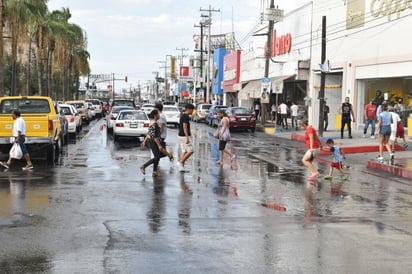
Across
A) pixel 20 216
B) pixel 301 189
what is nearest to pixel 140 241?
pixel 20 216

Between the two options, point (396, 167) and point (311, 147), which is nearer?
point (311, 147)

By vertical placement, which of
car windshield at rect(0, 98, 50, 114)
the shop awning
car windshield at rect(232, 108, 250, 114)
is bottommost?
car windshield at rect(232, 108, 250, 114)

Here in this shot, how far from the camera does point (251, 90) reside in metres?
48.5

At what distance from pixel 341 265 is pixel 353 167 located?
11343 mm

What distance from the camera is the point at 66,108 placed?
29562 mm

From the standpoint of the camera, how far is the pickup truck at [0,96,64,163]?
53.5 ft

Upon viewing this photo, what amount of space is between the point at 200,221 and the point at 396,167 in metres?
8.95

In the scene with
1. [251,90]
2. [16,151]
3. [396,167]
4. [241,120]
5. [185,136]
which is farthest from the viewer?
[251,90]

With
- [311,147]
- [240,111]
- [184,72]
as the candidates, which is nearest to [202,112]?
[240,111]

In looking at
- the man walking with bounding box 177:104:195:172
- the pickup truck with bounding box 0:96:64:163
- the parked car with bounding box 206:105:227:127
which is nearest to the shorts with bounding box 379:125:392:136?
the man walking with bounding box 177:104:195:172

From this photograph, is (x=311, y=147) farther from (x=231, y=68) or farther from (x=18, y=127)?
(x=231, y=68)

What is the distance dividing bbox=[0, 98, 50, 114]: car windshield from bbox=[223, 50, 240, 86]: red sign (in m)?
42.7

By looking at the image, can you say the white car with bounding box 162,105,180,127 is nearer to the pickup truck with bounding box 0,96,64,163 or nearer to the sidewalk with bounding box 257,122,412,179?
the sidewalk with bounding box 257,122,412,179

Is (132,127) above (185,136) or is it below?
below
